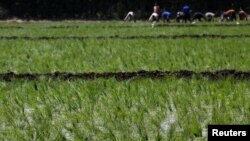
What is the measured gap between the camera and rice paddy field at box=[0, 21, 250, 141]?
14.8 feet

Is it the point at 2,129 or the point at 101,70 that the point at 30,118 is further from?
the point at 101,70

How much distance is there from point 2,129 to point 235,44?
21.8 ft

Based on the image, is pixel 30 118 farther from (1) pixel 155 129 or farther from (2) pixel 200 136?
(2) pixel 200 136

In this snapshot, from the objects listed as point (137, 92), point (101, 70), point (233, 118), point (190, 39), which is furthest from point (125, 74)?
point (190, 39)

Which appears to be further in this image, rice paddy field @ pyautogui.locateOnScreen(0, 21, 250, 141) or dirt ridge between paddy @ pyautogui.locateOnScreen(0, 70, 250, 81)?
dirt ridge between paddy @ pyautogui.locateOnScreen(0, 70, 250, 81)

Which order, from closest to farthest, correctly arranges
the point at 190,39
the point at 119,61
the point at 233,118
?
1. the point at 233,118
2. the point at 119,61
3. the point at 190,39

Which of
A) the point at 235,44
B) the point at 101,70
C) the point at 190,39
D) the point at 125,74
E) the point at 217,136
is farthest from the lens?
the point at 190,39

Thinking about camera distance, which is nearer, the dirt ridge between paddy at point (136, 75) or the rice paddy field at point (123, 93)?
the rice paddy field at point (123, 93)

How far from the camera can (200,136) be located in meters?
4.25

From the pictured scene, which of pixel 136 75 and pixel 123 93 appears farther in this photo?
pixel 136 75

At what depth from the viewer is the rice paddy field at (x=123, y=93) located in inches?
177

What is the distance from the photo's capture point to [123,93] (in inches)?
226

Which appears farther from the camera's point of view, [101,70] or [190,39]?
[190,39]

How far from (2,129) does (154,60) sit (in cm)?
410
